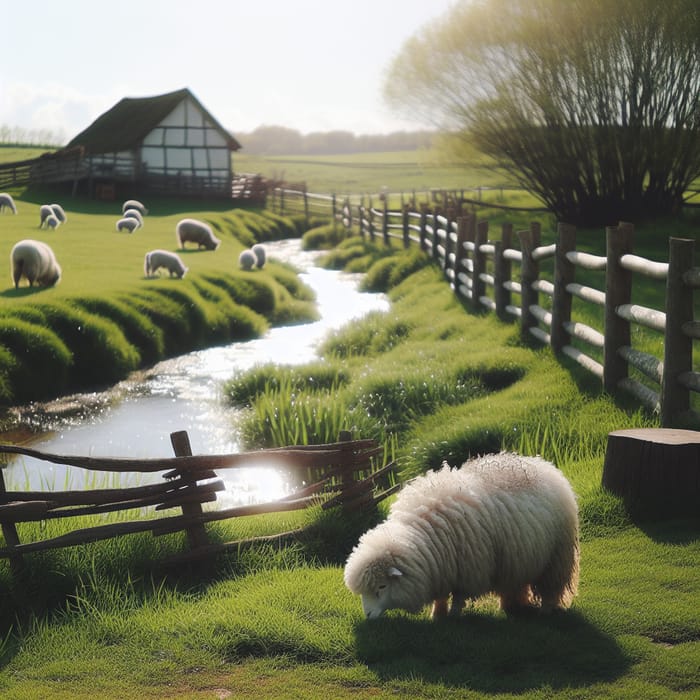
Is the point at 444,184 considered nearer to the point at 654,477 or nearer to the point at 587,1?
the point at 587,1

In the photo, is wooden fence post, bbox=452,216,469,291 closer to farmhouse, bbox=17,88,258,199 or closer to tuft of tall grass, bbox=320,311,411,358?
tuft of tall grass, bbox=320,311,411,358

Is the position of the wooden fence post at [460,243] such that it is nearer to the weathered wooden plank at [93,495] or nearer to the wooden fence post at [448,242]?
the wooden fence post at [448,242]

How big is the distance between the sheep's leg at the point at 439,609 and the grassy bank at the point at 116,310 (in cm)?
908

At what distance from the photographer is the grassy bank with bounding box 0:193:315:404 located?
13.1 m

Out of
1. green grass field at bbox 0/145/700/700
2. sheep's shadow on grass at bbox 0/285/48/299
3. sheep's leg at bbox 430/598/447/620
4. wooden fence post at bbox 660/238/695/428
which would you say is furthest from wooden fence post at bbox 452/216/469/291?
sheep's leg at bbox 430/598/447/620

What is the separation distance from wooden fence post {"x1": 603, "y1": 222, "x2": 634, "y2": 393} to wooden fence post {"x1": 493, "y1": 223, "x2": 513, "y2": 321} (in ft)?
16.0

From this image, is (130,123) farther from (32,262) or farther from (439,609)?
(439,609)

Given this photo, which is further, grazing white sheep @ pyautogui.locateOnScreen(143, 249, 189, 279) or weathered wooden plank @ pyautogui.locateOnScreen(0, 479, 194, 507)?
grazing white sheep @ pyautogui.locateOnScreen(143, 249, 189, 279)

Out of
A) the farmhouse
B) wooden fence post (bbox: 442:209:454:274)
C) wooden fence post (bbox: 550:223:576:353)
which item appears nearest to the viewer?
wooden fence post (bbox: 550:223:576:353)

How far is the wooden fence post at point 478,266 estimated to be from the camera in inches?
587

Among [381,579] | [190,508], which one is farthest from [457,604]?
[190,508]

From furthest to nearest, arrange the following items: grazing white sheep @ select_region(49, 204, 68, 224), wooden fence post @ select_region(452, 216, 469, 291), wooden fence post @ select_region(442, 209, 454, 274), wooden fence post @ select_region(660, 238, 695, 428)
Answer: grazing white sheep @ select_region(49, 204, 68, 224)
wooden fence post @ select_region(442, 209, 454, 274)
wooden fence post @ select_region(452, 216, 469, 291)
wooden fence post @ select_region(660, 238, 695, 428)

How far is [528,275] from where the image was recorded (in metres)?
11.5

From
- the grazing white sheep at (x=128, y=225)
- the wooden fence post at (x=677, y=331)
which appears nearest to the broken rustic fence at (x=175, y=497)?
the wooden fence post at (x=677, y=331)
